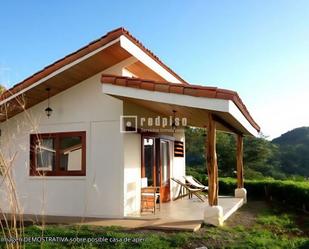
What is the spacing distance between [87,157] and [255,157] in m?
26.1

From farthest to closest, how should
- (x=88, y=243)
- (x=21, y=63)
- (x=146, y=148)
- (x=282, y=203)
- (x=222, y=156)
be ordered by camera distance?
1. (x=222, y=156)
2. (x=282, y=203)
3. (x=146, y=148)
4. (x=88, y=243)
5. (x=21, y=63)

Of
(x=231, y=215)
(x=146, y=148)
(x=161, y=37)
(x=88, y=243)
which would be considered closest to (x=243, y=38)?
(x=161, y=37)

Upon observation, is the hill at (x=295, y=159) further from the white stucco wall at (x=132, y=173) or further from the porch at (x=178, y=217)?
the white stucco wall at (x=132, y=173)

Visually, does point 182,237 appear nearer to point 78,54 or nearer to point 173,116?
point 78,54

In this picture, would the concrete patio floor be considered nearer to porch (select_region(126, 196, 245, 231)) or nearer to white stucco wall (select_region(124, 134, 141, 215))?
porch (select_region(126, 196, 245, 231))

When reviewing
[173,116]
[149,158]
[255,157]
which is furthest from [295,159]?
[149,158]

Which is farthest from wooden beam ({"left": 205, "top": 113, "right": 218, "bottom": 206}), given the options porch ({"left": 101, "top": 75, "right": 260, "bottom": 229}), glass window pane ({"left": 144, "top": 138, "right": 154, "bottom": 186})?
glass window pane ({"left": 144, "top": 138, "right": 154, "bottom": 186})

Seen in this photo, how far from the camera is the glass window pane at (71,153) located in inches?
426

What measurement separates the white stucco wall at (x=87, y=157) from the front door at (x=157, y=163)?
167cm

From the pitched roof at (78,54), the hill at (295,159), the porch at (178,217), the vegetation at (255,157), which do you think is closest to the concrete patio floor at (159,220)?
the porch at (178,217)

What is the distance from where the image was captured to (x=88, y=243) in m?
7.12

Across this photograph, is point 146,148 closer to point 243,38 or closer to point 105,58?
point 105,58

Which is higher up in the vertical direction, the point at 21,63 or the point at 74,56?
the point at 74,56

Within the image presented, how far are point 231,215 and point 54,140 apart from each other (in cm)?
572
